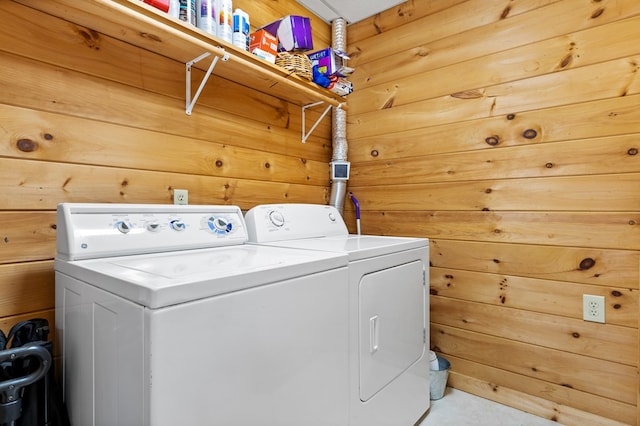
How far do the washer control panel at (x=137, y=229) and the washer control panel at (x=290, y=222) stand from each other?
85 mm

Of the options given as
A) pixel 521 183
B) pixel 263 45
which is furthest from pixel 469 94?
pixel 263 45

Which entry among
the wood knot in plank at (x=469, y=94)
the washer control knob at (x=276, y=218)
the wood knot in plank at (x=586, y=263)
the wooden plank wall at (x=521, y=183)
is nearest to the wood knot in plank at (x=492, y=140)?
the wooden plank wall at (x=521, y=183)

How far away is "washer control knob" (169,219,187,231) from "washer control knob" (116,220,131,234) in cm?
14

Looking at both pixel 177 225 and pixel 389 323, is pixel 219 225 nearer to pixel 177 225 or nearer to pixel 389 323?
pixel 177 225

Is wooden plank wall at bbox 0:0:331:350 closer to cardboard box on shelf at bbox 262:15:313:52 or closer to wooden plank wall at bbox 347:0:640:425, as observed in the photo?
cardboard box on shelf at bbox 262:15:313:52

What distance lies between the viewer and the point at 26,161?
1158mm

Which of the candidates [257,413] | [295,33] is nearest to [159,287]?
[257,413]

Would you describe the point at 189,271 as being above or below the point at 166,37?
below

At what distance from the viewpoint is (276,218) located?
1618mm

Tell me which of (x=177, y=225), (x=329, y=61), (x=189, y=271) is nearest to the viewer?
(x=189, y=271)

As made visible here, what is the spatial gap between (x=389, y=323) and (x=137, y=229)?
3.24 feet

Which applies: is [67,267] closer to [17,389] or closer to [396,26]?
[17,389]

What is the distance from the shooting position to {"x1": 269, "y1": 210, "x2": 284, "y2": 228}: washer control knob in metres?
1.60

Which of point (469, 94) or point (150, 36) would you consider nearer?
point (150, 36)
